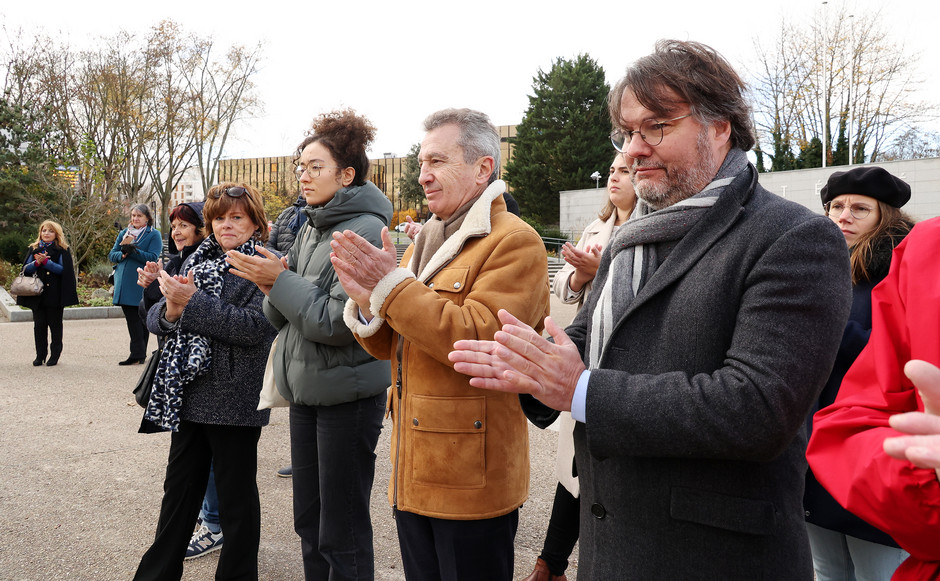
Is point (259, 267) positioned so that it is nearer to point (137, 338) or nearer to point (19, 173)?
point (137, 338)

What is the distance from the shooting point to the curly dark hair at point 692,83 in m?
1.65

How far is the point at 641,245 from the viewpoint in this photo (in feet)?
5.85

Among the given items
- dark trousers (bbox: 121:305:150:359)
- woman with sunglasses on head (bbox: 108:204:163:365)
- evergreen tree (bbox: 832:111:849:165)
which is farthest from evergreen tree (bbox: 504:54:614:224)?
dark trousers (bbox: 121:305:150:359)

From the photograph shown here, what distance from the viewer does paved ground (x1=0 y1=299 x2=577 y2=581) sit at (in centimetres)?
376

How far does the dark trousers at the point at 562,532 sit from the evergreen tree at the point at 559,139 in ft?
131

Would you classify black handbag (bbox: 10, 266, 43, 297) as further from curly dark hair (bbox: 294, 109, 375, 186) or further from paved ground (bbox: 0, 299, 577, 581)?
curly dark hair (bbox: 294, 109, 375, 186)

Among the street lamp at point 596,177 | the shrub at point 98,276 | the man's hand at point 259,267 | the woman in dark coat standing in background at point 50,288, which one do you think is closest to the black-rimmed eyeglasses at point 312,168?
the man's hand at point 259,267

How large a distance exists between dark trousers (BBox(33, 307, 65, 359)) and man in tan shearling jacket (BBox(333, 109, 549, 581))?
854 centimetres

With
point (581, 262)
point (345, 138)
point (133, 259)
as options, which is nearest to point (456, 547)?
point (581, 262)

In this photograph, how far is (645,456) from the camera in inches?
61.5

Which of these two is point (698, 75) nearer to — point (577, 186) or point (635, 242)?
point (635, 242)

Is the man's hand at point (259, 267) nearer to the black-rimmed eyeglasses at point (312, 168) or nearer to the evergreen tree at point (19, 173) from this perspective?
the black-rimmed eyeglasses at point (312, 168)

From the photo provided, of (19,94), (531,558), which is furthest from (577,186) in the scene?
(531,558)

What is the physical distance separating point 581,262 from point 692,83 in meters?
1.77
